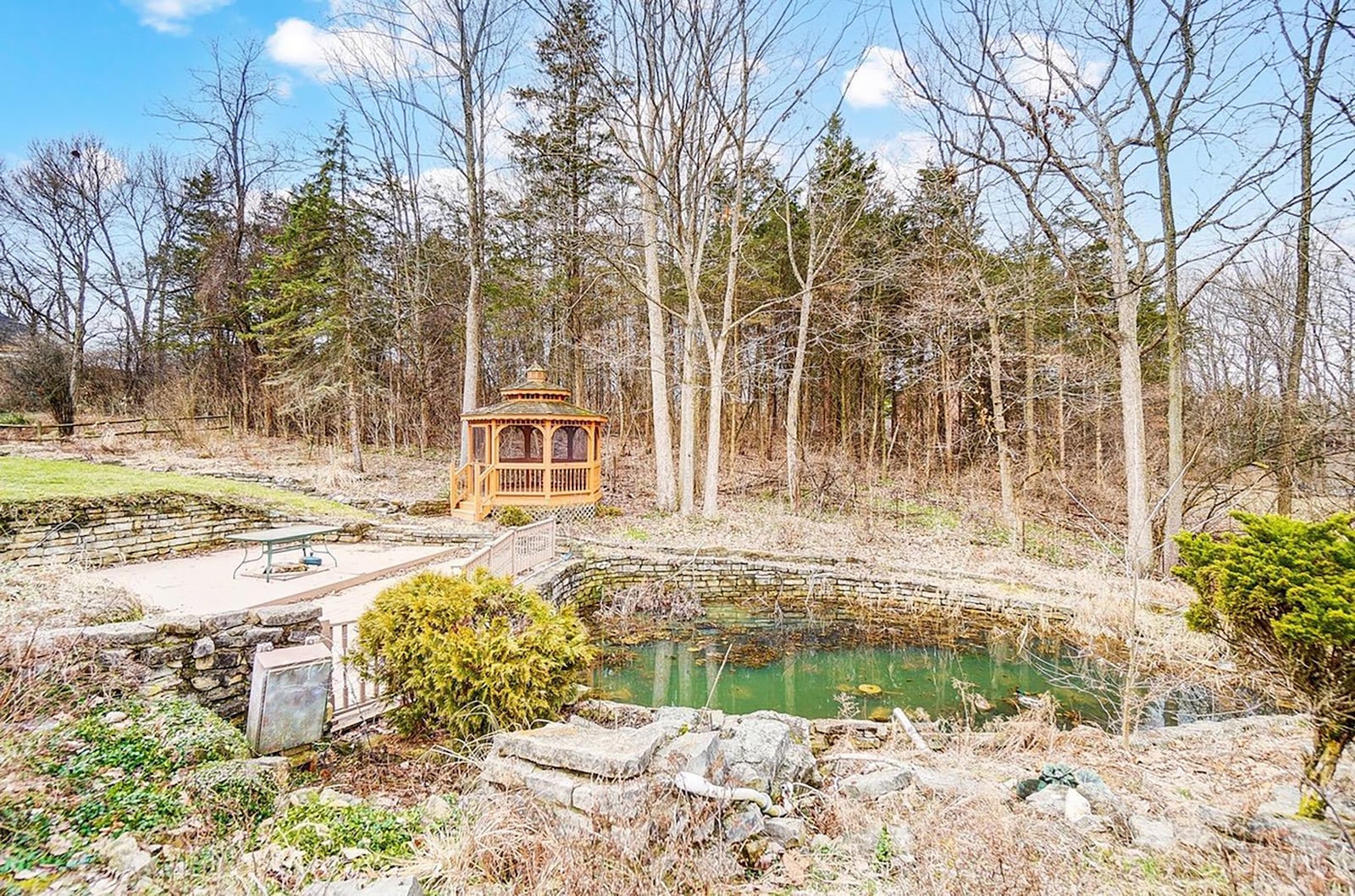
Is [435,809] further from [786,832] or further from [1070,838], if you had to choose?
[1070,838]

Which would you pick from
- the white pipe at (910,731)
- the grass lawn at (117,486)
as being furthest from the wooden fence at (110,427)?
the white pipe at (910,731)

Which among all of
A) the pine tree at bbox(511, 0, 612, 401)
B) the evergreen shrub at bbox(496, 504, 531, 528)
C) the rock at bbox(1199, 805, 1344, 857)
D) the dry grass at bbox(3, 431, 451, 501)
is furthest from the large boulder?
the pine tree at bbox(511, 0, 612, 401)

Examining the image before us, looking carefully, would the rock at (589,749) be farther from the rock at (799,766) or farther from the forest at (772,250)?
the forest at (772,250)

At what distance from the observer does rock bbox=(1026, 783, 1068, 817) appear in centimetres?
292

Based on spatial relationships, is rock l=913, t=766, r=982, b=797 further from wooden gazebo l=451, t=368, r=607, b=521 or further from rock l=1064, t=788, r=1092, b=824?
wooden gazebo l=451, t=368, r=607, b=521

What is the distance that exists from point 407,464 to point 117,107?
12.9 metres

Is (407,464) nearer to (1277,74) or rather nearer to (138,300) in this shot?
(138,300)

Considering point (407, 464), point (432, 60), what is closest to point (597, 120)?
point (432, 60)

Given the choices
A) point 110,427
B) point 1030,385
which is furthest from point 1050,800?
point 110,427

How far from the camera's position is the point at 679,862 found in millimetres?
2447

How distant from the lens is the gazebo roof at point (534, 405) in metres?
11.9

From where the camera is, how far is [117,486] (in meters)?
9.20

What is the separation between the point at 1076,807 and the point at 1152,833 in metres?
0.30

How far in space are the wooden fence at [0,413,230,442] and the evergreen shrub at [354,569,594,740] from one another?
17068 mm
